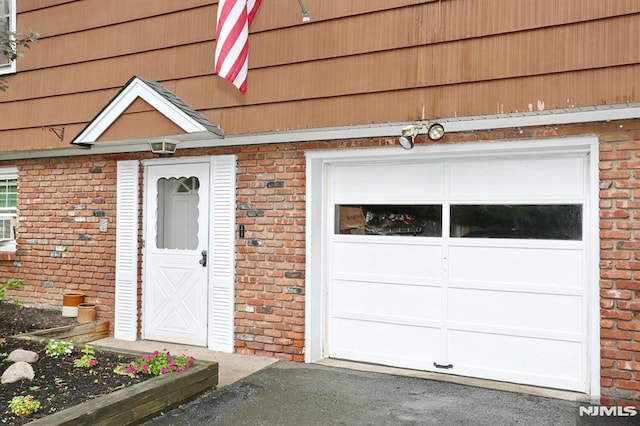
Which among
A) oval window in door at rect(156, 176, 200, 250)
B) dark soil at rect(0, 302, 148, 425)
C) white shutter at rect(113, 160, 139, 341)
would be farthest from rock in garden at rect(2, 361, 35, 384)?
oval window in door at rect(156, 176, 200, 250)

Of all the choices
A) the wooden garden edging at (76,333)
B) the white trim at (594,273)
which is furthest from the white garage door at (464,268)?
the wooden garden edging at (76,333)

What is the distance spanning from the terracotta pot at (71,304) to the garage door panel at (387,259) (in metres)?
3.29

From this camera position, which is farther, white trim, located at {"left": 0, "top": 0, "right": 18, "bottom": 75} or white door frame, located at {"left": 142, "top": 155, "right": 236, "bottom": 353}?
white trim, located at {"left": 0, "top": 0, "right": 18, "bottom": 75}

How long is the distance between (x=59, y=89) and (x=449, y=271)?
16.1 ft

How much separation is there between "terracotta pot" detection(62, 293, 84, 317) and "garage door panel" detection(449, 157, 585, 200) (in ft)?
15.2

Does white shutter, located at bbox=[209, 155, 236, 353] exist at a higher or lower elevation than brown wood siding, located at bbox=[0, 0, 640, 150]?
lower

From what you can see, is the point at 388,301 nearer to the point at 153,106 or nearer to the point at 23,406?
the point at 153,106

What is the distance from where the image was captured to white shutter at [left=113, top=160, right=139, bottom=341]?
6.19 m

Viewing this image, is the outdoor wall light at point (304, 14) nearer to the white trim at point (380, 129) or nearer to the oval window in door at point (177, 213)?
the white trim at point (380, 129)

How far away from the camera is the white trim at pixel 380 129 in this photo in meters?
3.97

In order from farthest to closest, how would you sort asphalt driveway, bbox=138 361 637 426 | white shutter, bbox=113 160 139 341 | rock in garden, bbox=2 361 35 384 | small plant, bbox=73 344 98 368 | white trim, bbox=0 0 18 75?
white trim, bbox=0 0 18 75
white shutter, bbox=113 160 139 341
small plant, bbox=73 344 98 368
rock in garden, bbox=2 361 35 384
asphalt driveway, bbox=138 361 637 426

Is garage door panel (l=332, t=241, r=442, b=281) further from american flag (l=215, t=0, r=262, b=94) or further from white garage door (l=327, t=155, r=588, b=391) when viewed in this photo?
american flag (l=215, t=0, r=262, b=94)

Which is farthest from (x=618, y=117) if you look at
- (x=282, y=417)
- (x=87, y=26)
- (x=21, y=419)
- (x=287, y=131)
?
(x=87, y=26)

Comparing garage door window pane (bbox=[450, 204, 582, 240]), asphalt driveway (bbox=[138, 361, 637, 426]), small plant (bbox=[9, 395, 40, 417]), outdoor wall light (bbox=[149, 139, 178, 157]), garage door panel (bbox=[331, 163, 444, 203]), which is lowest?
asphalt driveway (bbox=[138, 361, 637, 426])
